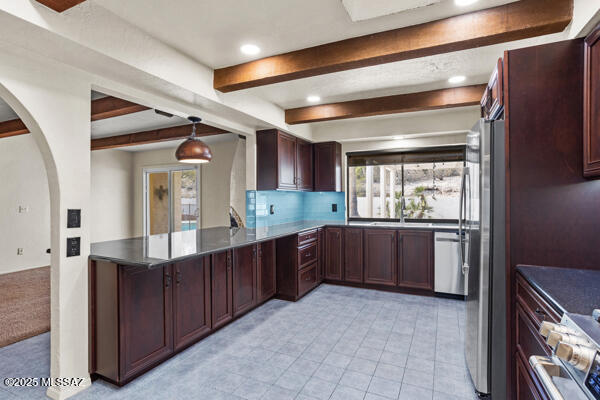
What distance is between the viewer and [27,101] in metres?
1.81

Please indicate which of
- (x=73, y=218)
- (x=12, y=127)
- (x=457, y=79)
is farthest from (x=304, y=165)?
(x=12, y=127)

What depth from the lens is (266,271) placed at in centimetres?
380

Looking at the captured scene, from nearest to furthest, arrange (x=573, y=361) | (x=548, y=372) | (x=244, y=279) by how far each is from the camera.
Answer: (x=573, y=361)
(x=548, y=372)
(x=244, y=279)

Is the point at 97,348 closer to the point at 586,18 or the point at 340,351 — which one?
the point at 340,351

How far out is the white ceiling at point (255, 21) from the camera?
184cm

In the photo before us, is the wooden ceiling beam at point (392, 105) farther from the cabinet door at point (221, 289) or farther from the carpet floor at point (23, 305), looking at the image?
the carpet floor at point (23, 305)

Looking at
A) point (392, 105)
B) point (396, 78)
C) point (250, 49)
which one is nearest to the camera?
point (250, 49)

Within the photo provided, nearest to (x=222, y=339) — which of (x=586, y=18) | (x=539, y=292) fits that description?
(x=539, y=292)

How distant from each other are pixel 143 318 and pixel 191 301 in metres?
0.47

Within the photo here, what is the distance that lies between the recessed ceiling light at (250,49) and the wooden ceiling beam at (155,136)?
243 cm

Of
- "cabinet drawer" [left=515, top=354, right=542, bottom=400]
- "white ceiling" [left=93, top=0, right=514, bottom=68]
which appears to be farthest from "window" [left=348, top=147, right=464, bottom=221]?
"cabinet drawer" [left=515, top=354, right=542, bottom=400]

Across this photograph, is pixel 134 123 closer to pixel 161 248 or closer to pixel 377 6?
pixel 161 248

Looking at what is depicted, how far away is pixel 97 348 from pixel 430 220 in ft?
14.1

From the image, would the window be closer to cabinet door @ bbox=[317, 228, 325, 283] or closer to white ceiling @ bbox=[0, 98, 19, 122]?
cabinet door @ bbox=[317, 228, 325, 283]
